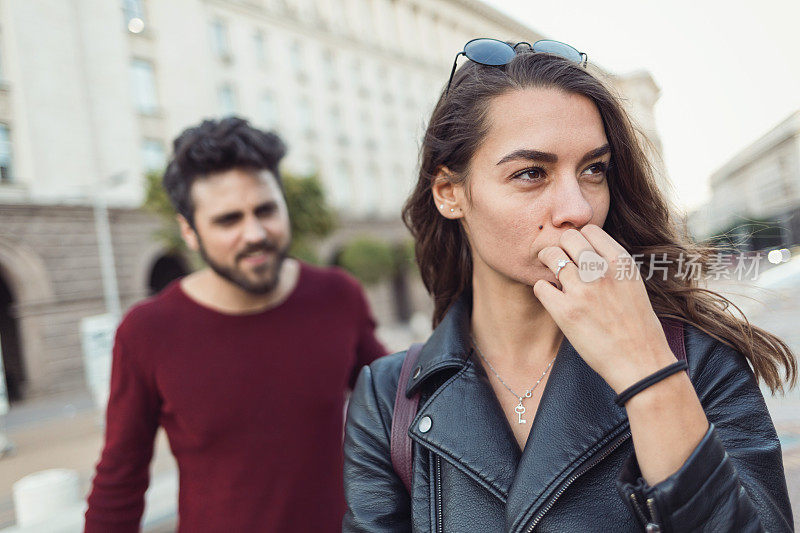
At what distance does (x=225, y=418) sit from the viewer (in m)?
1.96

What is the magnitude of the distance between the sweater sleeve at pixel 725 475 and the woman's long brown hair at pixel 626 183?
0.35ft

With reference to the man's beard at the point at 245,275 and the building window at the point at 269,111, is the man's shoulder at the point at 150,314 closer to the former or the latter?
the man's beard at the point at 245,275

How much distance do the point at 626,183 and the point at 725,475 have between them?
30.5 inches

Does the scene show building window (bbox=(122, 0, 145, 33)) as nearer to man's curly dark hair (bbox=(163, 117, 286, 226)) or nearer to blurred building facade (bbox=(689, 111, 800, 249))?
man's curly dark hair (bbox=(163, 117, 286, 226))

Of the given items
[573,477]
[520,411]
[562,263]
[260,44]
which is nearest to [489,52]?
[562,263]

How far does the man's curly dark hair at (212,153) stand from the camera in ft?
6.90

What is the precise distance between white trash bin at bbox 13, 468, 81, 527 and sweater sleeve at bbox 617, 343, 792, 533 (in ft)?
11.2

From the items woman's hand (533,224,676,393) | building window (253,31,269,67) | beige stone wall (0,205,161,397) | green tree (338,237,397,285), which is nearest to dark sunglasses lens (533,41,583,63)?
woman's hand (533,224,676,393)

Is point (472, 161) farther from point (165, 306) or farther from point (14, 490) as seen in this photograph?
point (14, 490)

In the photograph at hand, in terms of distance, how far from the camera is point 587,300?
3.21 feet

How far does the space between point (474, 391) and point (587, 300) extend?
465 millimetres

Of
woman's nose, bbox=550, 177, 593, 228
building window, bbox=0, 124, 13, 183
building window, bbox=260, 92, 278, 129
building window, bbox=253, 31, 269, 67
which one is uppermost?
building window, bbox=260, 92, 278, 129

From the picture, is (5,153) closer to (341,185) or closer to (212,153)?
(212,153)

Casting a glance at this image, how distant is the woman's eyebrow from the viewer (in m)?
1.20
